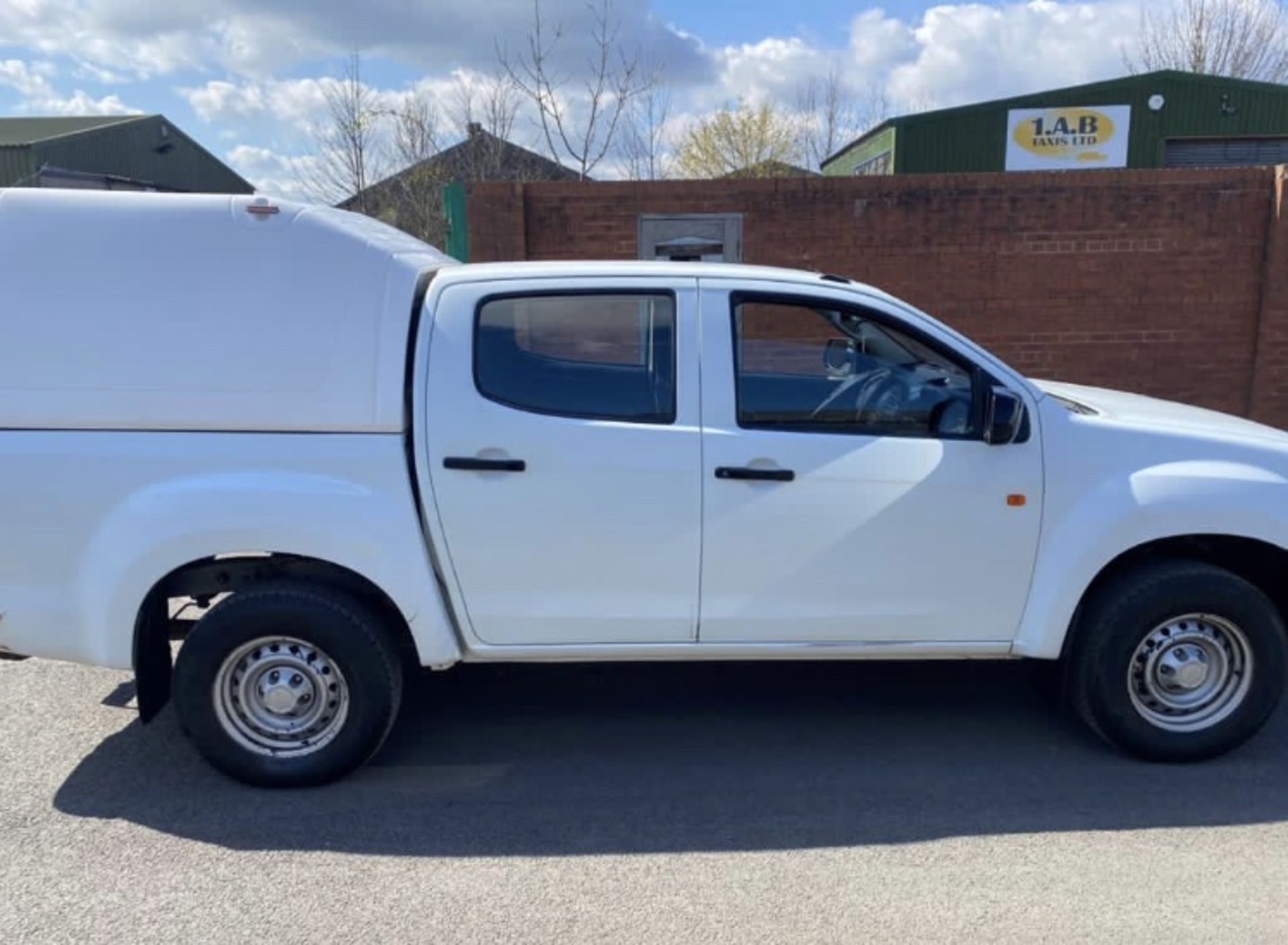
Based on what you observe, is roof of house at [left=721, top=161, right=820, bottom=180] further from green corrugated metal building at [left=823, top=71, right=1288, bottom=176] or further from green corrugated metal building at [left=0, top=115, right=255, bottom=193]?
green corrugated metal building at [left=0, top=115, right=255, bottom=193]

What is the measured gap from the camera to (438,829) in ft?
11.5

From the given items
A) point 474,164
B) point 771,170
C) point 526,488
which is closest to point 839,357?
point 526,488

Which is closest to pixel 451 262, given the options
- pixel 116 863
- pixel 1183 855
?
pixel 116 863

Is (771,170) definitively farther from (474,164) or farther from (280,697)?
(280,697)

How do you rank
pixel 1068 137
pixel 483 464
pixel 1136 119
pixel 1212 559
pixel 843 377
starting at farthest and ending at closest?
pixel 1068 137
pixel 1136 119
pixel 1212 559
pixel 843 377
pixel 483 464

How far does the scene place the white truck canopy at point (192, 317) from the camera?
3557mm

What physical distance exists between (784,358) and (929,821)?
5.75ft

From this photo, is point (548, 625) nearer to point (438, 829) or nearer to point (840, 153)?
point (438, 829)

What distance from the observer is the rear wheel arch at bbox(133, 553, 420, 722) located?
3703 millimetres

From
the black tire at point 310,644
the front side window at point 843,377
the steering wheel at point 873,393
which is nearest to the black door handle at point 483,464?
the black tire at point 310,644

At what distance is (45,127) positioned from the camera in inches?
1203

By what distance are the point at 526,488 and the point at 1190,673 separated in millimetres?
2599

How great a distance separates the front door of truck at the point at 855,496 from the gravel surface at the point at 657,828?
0.59 meters

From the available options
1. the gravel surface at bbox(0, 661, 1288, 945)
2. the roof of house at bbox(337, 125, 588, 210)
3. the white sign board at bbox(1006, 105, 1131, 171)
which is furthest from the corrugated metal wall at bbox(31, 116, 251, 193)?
the gravel surface at bbox(0, 661, 1288, 945)
